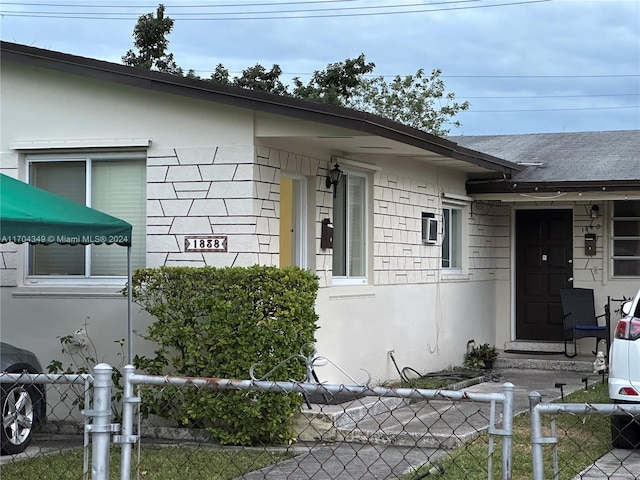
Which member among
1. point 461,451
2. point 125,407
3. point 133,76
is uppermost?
point 133,76

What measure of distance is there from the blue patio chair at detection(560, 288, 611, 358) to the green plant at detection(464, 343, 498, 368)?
3.63ft

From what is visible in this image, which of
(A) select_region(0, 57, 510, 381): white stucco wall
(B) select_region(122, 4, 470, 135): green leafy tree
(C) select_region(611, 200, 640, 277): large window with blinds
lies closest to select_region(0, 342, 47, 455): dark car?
(A) select_region(0, 57, 510, 381): white stucco wall

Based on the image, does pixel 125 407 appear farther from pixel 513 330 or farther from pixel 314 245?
pixel 513 330

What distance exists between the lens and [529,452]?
8.43 metres

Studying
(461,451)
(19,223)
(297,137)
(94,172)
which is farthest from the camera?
(94,172)

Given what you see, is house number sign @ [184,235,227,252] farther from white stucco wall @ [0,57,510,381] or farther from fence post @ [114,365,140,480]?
fence post @ [114,365,140,480]

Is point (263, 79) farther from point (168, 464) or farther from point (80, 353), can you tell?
point (168, 464)

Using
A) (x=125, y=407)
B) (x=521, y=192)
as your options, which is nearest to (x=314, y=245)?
(x=521, y=192)

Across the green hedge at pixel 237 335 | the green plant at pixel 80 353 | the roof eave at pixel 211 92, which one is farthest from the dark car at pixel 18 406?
the roof eave at pixel 211 92

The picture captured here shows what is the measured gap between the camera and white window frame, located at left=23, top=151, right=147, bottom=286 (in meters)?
9.88

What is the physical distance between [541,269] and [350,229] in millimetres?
5437

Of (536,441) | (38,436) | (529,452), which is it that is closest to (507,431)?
(536,441)

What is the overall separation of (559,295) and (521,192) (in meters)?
2.04

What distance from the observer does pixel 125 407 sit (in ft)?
14.2
